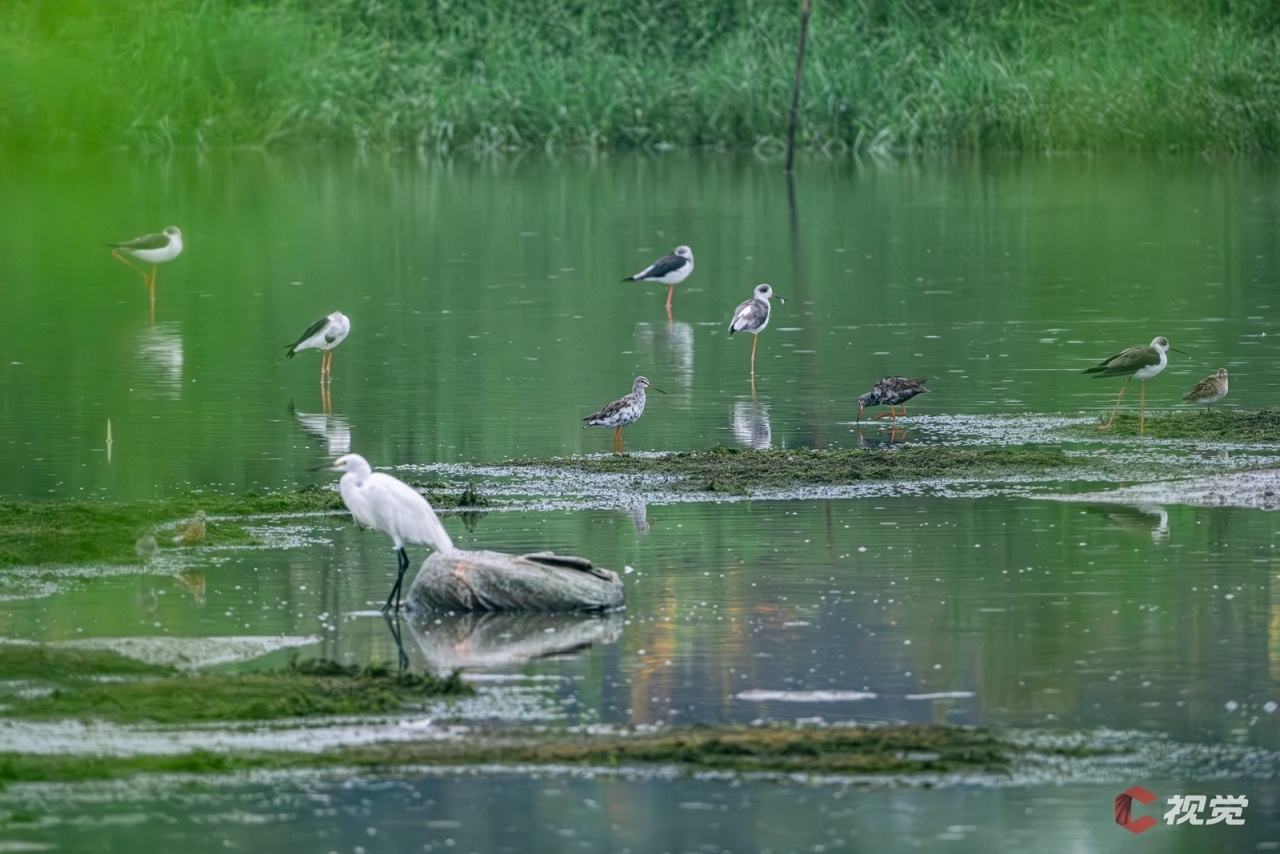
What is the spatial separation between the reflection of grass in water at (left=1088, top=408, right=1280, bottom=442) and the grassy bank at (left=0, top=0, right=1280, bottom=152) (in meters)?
30.3

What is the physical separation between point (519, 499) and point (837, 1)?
4299 centimetres

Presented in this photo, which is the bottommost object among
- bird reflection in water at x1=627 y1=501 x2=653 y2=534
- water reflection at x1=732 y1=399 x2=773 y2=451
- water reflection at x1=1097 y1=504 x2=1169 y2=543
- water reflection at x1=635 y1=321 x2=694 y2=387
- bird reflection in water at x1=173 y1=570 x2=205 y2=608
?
water reflection at x1=635 y1=321 x2=694 y2=387

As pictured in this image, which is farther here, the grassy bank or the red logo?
the grassy bank

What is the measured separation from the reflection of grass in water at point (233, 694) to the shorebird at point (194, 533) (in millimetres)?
2757

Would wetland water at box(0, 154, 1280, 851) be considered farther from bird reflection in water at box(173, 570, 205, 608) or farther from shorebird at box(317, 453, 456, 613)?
shorebird at box(317, 453, 456, 613)

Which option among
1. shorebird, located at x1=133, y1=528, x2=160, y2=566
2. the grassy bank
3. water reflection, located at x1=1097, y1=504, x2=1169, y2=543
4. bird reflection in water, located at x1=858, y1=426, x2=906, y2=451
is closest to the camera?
shorebird, located at x1=133, y1=528, x2=160, y2=566

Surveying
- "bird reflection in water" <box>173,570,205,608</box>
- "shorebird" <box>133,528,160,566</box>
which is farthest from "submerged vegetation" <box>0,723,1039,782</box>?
"shorebird" <box>133,528,160,566</box>

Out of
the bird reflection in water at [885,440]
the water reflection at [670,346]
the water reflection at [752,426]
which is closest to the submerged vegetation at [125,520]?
the water reflection at [752,426]

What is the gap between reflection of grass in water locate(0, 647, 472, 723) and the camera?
30.8 ft

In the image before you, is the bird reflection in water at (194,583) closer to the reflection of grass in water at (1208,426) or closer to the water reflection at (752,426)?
the water reflection at (752,426)

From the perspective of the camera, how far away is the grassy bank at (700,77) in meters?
47.1

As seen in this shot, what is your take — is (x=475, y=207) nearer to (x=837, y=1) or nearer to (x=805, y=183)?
(x=805, y=183)

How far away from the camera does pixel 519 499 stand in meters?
14.3

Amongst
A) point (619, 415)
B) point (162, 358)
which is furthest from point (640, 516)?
point (162, 358)
